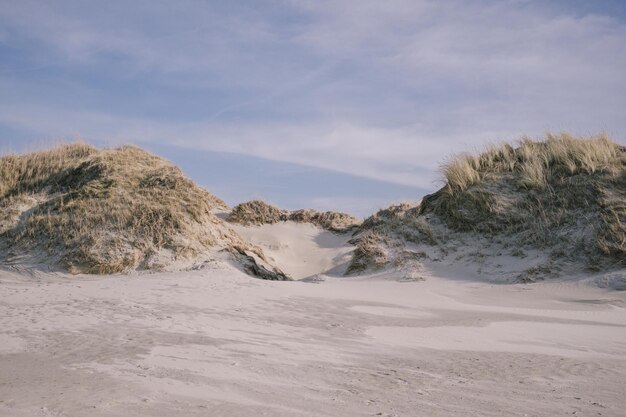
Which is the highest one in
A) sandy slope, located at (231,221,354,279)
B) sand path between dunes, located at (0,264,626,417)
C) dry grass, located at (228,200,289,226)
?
dry grass, located at (228,200,289,226)

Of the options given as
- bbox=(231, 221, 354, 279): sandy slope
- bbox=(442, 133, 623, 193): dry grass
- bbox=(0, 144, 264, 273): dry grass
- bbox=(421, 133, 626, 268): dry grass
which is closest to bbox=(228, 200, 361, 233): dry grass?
bbox=(231, 221, 354, 279): sandy slope

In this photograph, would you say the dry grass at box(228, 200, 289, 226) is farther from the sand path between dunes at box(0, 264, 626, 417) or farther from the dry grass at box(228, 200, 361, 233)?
the sand path between dunes at box(0, 264, 626, 417)

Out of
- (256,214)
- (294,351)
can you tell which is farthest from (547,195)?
(294,351)

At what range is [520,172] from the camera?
12.7m

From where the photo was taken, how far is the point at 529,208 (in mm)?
11594

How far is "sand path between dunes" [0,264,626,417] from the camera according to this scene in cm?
324

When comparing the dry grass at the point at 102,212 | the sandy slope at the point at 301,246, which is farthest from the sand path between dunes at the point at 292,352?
→ the sandy slope at the point at 301,246

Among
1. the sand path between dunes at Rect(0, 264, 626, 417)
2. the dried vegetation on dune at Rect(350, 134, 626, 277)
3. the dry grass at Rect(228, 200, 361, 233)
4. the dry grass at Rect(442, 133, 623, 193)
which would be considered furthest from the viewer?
the dry grass at Rect(228, 200, 361, 233)

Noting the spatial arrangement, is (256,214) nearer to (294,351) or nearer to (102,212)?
(102,212)

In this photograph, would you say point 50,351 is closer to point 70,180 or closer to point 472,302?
point 472,302

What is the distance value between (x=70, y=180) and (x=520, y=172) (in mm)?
10260

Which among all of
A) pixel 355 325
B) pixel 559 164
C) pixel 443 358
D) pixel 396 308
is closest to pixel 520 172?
pixel 559 164

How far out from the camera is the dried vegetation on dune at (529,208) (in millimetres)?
10344

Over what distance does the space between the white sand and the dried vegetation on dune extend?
2.14m
